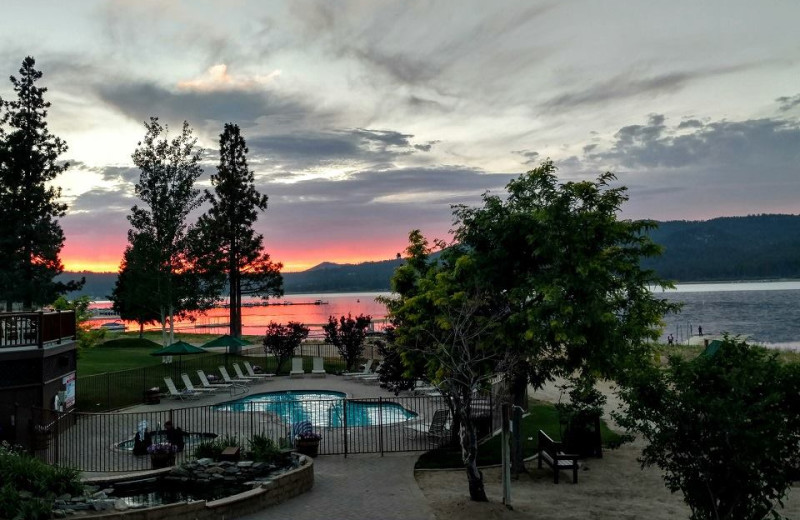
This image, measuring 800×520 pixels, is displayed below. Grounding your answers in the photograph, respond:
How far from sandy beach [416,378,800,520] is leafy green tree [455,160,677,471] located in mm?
1359

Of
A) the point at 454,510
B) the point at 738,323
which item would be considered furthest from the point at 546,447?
the point at 738,323

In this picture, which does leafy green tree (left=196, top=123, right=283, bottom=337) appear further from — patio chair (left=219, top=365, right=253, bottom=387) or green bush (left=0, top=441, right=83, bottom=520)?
green bush (left=0, top=441, right=83, bottom=520)

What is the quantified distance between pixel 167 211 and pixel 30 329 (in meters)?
26.9

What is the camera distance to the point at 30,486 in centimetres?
1135

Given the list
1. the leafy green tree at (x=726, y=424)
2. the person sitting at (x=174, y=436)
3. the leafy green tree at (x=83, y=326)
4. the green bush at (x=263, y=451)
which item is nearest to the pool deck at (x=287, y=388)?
the leafy green tree at (x=83, y=326)

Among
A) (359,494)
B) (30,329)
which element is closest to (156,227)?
(30,329)

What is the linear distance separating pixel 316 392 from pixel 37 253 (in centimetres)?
2251

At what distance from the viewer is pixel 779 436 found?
8805 mm

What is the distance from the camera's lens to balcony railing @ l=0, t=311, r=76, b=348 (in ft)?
58.9

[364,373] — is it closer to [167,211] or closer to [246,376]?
[246,376]

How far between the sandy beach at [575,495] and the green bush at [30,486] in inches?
273

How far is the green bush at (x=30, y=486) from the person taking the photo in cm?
998

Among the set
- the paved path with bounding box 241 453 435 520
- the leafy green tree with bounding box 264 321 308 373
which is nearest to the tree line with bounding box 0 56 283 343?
the leafy green tree with bounding box 264 321 308 373

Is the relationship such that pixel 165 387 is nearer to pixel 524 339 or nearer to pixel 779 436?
pixel 524 339
